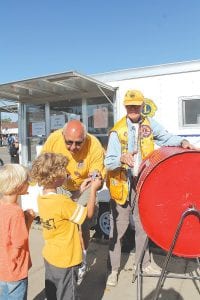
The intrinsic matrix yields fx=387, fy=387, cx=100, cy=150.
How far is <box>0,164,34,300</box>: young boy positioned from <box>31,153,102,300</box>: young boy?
0.15m

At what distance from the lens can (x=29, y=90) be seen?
759cm

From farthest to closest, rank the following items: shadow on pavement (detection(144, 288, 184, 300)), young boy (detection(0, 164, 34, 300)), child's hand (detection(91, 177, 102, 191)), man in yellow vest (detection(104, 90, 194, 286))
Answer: man in yellow vest (detection(104, 90, 194, 286)) < shadow on pavement (detection(144, 288, 184, 300)) < child's hand (detection(91, 177, 102, 191)) < young boy (detection(0, 164, 34, 300))

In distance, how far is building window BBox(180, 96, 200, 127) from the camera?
591 cm

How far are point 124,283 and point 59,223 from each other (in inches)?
64.8

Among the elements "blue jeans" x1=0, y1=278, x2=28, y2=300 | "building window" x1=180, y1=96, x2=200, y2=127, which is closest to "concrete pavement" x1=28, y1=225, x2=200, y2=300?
"blue jeans" x1=0, y1=278, x2=28, y2=300

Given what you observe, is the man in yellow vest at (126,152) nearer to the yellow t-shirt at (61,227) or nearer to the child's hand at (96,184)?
the child's hand at (96,184)

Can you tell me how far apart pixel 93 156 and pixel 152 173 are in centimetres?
121

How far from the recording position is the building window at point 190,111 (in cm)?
591

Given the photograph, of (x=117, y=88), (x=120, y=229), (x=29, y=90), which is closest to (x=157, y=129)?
(x=120, y=229)

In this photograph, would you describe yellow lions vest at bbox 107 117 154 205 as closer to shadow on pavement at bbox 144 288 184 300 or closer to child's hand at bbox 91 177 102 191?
child's hand at bbox 91 177 102 191

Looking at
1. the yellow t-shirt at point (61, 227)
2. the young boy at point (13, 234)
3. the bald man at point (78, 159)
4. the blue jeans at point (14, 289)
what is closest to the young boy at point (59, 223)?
the yellow t-shirt at point (61, 227)

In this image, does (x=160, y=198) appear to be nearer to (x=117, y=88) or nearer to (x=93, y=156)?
(x=93, y=156)

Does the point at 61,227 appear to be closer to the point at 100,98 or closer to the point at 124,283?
the point at 124,283

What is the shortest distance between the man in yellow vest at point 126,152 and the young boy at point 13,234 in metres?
1.29
